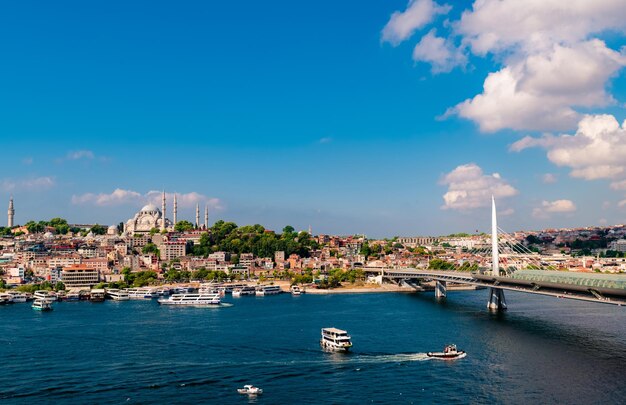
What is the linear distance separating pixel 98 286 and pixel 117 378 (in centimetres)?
3727

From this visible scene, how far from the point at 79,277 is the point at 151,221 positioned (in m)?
44.0

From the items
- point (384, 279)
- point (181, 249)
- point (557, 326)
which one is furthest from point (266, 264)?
point (557, 326)

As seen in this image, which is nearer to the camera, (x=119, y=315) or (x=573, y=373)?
(x=573, y=373)

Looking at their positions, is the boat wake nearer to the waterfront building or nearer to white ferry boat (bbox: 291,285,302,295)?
white ferry boat (bbox: 291,285,302,295)

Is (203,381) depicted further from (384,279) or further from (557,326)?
(384,279)

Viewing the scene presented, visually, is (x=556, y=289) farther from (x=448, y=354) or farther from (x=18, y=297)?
(x=18, y=297)

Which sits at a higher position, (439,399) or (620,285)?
(620,285)

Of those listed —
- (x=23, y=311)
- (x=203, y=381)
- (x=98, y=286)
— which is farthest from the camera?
(x=98, y=286)

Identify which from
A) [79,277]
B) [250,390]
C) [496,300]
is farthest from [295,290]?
[250,390]

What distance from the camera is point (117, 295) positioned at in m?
52.3

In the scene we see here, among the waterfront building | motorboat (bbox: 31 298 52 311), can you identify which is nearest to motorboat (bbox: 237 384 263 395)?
motorboat (bbox: 31 298 52 311)

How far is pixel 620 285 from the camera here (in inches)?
1043

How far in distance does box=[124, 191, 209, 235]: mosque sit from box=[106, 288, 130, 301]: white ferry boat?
44993mm

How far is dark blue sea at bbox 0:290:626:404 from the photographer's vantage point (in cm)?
1933
